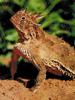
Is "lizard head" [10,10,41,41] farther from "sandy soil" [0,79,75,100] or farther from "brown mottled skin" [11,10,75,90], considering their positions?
"sandy soil" [0,79,75,100]

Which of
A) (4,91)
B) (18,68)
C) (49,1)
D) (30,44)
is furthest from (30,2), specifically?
(4,91)

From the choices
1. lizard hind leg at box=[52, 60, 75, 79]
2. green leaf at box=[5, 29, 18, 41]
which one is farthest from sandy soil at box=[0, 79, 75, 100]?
green leaf at box=[5, 29, 18, 41]

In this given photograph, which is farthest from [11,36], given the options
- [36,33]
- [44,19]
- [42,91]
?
[42,91]

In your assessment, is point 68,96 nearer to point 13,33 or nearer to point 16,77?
point 16,77

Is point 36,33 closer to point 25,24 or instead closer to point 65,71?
point 25,24

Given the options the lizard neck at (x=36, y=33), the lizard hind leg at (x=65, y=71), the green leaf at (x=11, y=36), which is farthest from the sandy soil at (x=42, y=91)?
the green leaf at (x=11, y=36)
